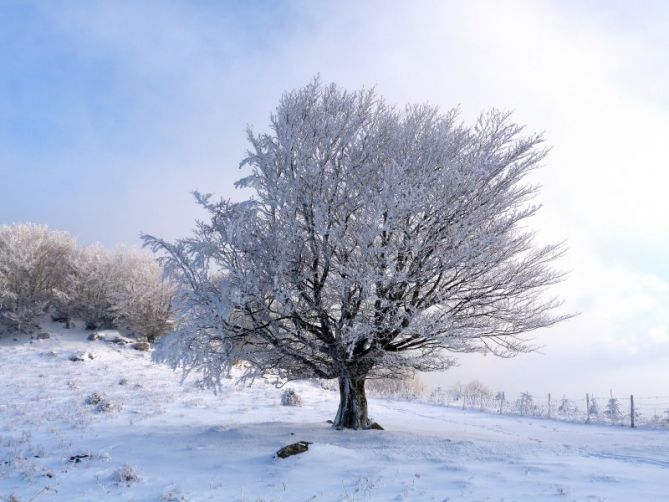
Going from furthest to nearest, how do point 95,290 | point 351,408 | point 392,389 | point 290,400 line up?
point 392,389, point 95,290, point 290,400, point 351,408

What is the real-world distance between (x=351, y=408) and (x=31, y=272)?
85.8ft

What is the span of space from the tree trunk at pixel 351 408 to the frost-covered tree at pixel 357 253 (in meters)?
0.03

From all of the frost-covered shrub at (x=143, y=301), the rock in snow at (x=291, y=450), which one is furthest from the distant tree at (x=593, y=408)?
the frost-covered shrub at (x=143, y=301)

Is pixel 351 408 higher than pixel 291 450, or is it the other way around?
pixel 351 408

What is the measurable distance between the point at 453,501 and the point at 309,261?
18.1ft

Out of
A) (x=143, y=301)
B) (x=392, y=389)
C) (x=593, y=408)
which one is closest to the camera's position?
(x=593, y=408)

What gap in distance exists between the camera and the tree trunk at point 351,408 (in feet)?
36.1

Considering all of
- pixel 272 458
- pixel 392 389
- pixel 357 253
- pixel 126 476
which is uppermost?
pixel 357 253

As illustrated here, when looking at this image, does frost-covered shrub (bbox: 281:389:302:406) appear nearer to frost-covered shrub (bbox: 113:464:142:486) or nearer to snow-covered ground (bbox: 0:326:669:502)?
snow-covered ground (bbox: 0:326:669:502)

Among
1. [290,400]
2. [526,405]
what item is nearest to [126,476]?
[290,400]

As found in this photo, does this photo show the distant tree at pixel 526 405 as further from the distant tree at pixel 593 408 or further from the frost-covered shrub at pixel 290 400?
the frost-covered shrub at pixel 290 400

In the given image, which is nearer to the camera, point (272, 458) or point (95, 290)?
point (272, 458)

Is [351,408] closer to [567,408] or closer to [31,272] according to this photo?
[567,408]

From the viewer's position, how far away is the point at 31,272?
29.1 m
